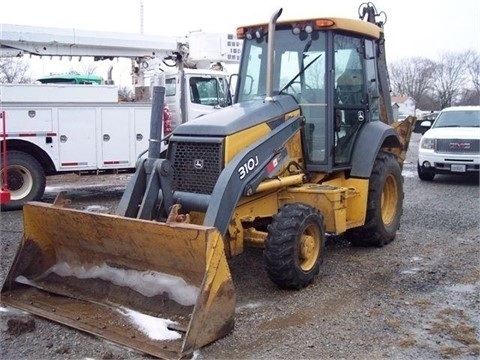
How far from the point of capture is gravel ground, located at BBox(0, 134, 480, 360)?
169 inches

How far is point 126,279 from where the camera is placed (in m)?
4.97

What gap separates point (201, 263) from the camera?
176 inches

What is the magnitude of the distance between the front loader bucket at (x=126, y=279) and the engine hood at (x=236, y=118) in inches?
47.5

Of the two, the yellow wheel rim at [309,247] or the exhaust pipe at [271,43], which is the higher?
the exhaust pipe at [271,43]

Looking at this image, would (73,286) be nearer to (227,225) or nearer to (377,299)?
(227,225)

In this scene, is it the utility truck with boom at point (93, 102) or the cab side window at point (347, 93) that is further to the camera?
the utility truck with boom at point (93, 102)

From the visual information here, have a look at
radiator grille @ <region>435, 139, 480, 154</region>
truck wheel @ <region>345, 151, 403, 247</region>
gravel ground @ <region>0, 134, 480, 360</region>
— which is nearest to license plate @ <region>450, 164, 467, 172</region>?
radiator grille @ <region>435, 139, 480, 154</region>

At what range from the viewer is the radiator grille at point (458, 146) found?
488 inches

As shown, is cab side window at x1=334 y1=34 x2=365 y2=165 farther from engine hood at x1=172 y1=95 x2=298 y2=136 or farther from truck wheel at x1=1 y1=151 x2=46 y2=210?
truck wheel at x1=1 y1=151 x2=46 y2=210

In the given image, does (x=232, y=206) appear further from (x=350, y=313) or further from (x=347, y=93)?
(x=347, y=93)

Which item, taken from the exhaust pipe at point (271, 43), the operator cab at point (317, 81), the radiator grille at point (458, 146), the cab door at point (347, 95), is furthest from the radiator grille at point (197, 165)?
the radiator grille at point (458, 146)

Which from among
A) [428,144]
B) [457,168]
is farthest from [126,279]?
[428,144]

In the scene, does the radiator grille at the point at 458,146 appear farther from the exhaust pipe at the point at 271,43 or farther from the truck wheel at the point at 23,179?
the truck wheel at the point at 23,179

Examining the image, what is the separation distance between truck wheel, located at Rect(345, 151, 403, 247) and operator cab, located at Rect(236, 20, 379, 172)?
41 cm
